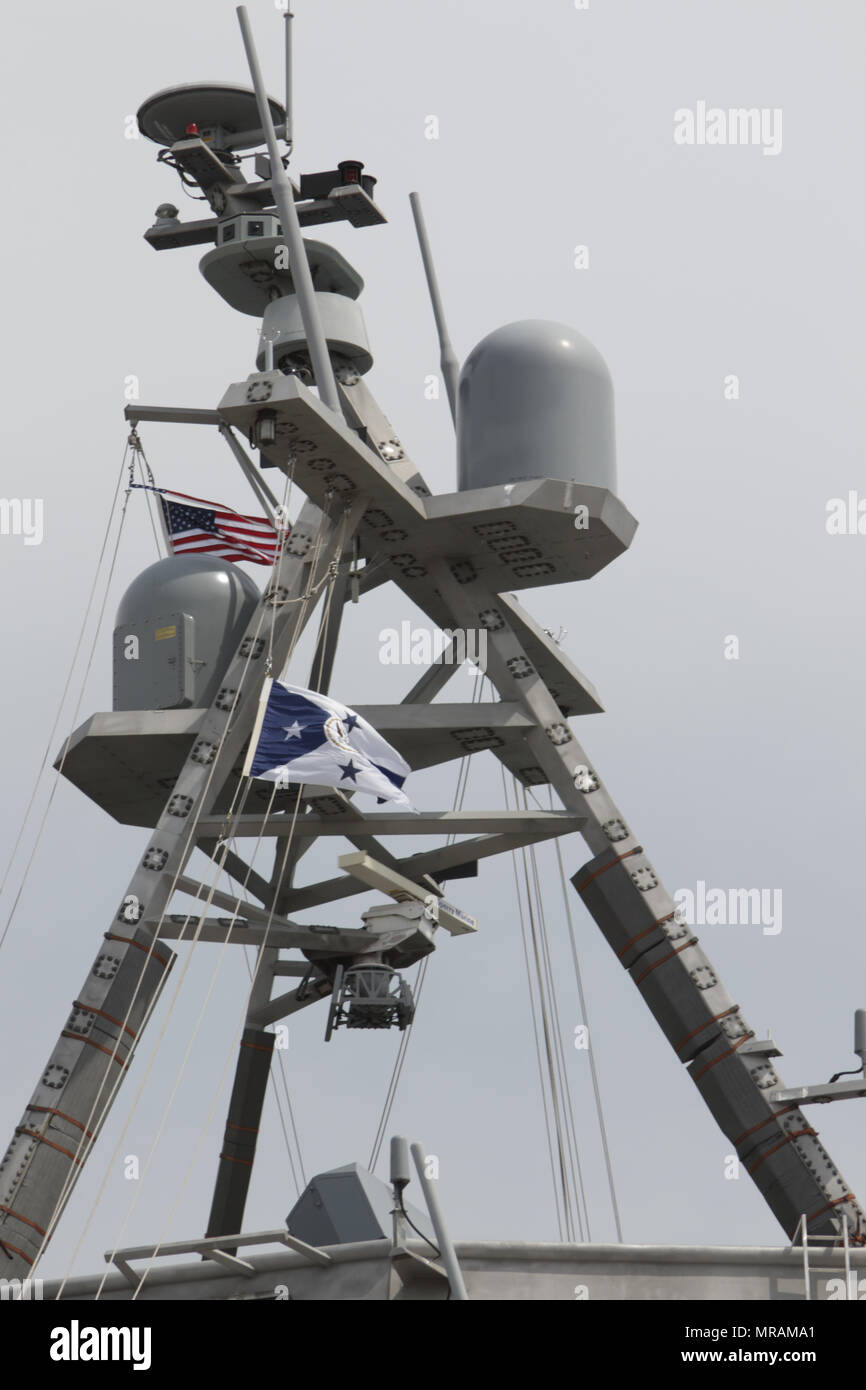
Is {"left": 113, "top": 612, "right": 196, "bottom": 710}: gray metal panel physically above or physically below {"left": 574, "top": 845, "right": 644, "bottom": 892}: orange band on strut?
above

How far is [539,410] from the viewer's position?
101ft

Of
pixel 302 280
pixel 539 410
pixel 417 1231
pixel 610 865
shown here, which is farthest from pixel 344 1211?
pixel 302 280

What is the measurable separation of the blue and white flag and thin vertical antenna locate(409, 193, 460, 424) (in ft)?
31.3

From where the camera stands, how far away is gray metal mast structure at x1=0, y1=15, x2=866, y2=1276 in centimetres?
2772

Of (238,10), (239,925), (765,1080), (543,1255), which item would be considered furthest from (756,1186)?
(238,10)

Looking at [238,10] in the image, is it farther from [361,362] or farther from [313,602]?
[313,602]

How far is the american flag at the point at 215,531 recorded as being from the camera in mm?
33031

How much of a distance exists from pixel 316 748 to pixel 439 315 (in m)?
11.8

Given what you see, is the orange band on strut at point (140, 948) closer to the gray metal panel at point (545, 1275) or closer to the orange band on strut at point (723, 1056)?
the gray metal panel at point (545, 1275)

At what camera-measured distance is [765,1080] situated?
92.2 feet

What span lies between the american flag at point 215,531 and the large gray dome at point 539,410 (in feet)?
12.1

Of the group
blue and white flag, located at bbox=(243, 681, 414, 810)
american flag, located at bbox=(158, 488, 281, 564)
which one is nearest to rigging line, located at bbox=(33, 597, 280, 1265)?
blue and white flag, located at bbox=(243, 681, 414, 810)

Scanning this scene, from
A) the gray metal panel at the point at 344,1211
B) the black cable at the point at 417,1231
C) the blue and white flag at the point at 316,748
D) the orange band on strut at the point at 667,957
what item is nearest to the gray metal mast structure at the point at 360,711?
the orange band on strut at the point at 667,957

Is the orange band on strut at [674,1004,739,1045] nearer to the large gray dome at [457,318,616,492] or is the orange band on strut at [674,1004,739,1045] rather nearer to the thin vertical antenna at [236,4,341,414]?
the large gray dome at [457,318,616,492]
